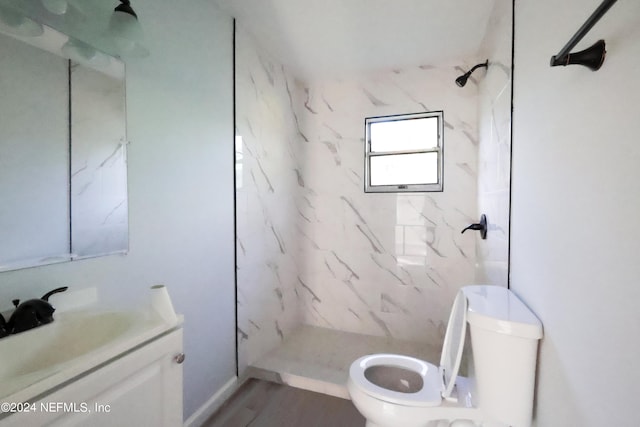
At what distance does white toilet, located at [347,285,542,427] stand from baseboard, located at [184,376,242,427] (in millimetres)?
956

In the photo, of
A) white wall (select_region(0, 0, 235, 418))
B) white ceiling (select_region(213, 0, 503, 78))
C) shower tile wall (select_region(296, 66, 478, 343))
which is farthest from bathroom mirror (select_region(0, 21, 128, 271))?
shower tile wall (select_region(296, 66, 478, 343))

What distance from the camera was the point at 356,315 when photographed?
2.76 m

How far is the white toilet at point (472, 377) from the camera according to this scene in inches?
36.9

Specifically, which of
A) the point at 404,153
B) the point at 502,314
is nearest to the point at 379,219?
the point at 404,153

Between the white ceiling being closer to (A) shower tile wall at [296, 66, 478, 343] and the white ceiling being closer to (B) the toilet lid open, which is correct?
(A) shower tile wall at [296, 66, 478, 343]

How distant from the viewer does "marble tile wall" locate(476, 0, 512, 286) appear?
4.51ft

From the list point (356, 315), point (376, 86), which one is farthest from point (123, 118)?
point (356, 315)

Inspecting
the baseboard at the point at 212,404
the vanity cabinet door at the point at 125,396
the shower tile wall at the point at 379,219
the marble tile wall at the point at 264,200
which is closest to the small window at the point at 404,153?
the shower tile wall at the point at 379,219

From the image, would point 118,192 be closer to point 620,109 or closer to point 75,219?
point 75,219

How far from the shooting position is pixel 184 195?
4.97 feet

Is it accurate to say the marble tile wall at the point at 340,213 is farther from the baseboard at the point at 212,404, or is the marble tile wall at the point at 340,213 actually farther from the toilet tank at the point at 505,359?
the toilet tank at the point at 505,359

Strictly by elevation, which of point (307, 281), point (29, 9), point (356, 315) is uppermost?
point (29, 9)

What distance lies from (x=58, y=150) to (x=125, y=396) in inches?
35.8

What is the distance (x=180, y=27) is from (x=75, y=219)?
1.16 metres
